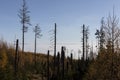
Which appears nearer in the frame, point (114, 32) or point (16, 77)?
point (114, 32)

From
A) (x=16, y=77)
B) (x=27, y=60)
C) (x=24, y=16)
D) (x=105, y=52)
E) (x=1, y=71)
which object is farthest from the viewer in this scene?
(x=27, y=60)

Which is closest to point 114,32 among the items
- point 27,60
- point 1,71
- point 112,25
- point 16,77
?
point 112,25

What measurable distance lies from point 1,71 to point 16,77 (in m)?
4.38

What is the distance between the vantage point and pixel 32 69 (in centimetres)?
6631

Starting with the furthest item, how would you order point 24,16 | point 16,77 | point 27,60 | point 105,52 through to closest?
point 27,60
point 24,16
point 16,77
point 105,52

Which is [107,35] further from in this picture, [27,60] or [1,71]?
[27,60]

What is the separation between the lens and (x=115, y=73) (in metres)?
23.7

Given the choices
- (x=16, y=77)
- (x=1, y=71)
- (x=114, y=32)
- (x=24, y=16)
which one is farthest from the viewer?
(x=24, y=16)

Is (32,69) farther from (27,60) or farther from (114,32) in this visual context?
(114,32)

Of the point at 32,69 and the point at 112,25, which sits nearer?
the point at 112,25

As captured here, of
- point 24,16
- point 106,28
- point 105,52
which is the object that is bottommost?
point 105,52

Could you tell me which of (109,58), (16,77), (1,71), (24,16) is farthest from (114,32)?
(24,16)

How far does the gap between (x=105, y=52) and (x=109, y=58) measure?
4.44 ft

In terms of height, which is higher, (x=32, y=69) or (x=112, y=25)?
(x=112, y=25)
